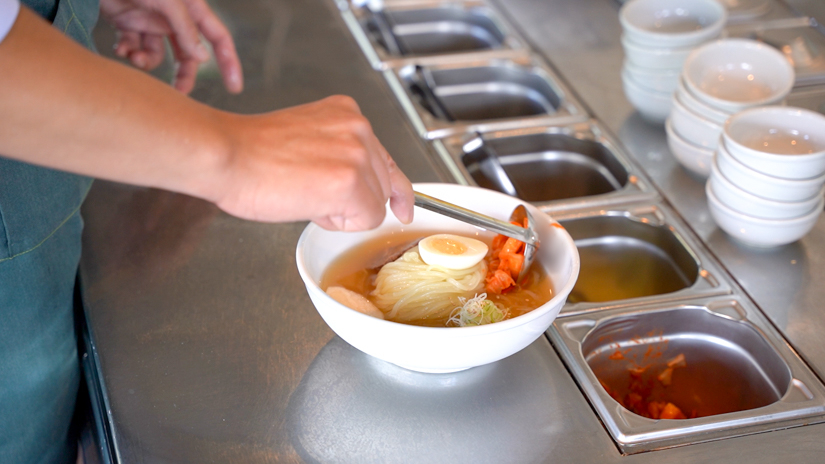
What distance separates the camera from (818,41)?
79.7 inches

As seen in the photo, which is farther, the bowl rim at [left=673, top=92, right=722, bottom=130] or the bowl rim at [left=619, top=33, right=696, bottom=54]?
the bowl rim at [left=619, top=33, right=696, bottom=54]

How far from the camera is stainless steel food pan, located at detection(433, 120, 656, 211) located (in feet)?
5.42

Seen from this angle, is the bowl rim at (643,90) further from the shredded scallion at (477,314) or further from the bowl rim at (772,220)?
the shredded scallion at (477,314)

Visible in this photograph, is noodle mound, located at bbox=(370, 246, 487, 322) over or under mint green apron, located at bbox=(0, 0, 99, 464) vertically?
over

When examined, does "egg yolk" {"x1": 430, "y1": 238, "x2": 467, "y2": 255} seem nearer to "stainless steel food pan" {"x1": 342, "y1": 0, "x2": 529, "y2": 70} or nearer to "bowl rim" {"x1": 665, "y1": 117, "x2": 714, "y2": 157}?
"bowl rim" {"x1": 665, "y1": 117, "x2": 714, "y2": 157}

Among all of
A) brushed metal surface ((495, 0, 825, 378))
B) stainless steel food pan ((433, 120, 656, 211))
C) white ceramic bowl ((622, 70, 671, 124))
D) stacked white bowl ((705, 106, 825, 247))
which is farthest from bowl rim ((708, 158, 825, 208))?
white ceramic bowl ((622, 70, 671, 124))

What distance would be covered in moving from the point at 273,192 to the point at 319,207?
6 centimetres

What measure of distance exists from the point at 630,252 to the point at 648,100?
1.32 feet

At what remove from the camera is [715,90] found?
1.59m

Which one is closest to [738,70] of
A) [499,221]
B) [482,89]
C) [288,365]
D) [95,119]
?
[482,89]

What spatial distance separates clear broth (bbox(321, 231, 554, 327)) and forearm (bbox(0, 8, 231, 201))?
409 millimetres

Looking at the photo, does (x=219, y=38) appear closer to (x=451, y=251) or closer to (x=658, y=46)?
(x=451, y=251)

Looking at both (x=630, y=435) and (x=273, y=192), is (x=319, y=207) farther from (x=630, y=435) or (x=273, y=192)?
(x=630, y=435)

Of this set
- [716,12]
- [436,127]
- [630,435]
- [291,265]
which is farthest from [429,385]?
[716,12]
